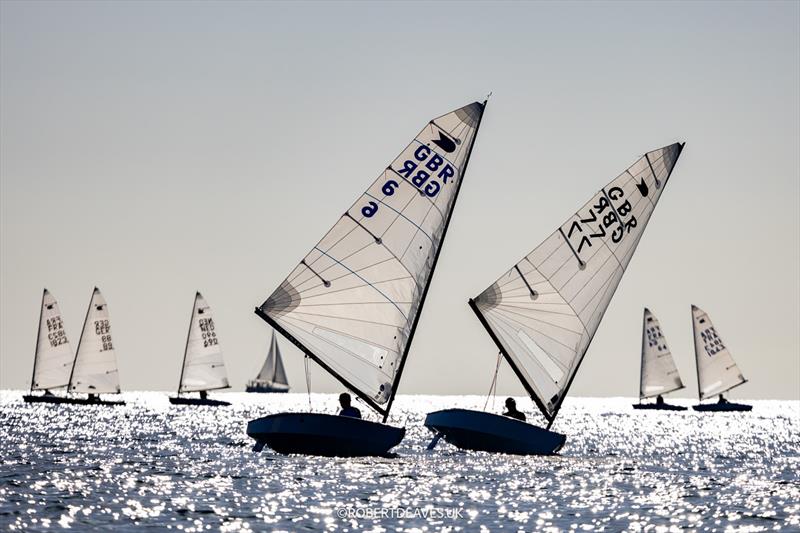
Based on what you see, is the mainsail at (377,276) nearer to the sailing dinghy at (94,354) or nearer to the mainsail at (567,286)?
the mainsail at (567,286)

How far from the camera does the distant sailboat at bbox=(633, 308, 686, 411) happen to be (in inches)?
4636

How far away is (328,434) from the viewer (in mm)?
37219

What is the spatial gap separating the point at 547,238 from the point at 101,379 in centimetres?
6642

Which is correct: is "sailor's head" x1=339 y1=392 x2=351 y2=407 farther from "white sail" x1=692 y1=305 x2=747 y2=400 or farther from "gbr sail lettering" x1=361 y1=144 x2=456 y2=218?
"white sail" x1=692 y1=305 x2=747 y2=400

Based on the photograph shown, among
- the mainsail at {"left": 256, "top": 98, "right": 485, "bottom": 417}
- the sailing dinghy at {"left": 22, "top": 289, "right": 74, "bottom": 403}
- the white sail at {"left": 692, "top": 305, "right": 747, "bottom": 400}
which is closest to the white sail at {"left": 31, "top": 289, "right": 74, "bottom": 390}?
the sailing dinghy at {"left": 22, "top": 289, "right": 74, "bottom": 403}

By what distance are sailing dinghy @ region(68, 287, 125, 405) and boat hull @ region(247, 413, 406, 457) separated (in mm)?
62320

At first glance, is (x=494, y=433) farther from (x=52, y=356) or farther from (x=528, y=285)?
(x=52, y=356)

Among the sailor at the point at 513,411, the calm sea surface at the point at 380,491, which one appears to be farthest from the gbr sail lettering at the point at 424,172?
the calm sea surface at the point at 380,491

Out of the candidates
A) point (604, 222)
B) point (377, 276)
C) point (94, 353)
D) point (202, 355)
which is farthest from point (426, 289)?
point (202, 355)

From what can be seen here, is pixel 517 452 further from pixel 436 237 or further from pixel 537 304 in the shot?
pixel 436 237

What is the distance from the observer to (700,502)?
30.8m

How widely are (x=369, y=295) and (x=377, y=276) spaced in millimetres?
642

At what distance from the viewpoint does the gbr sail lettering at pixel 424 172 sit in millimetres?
39031

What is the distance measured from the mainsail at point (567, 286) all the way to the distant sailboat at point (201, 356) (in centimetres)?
6877
